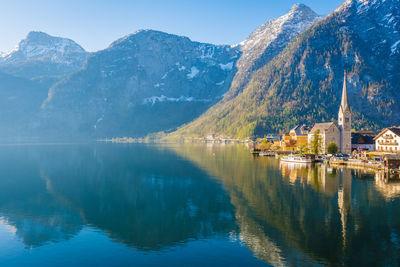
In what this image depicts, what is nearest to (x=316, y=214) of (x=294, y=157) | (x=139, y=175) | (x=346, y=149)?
(x=139, y=175)

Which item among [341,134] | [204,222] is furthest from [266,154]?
[204,222]

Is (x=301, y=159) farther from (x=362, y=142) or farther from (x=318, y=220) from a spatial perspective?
(x=318, y=220)

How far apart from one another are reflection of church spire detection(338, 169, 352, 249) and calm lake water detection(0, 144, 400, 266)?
0.15m

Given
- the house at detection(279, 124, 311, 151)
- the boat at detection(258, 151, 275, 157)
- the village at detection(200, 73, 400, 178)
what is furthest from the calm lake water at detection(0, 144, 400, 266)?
the house at detection(279, 124, 311, 151)

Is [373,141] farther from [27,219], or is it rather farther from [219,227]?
[27,219]

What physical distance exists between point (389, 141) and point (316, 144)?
82.5 feet

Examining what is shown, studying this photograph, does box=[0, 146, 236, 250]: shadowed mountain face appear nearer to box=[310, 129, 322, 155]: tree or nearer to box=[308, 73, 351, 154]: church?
box=[310, 129, 322, 155]: tree

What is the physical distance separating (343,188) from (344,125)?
252 ft

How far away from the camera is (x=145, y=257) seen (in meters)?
36.9

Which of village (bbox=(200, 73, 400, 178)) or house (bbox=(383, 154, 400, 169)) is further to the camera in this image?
village (bbox=(200, 73, 400, 178))

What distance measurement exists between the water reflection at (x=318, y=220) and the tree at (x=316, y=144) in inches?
2001

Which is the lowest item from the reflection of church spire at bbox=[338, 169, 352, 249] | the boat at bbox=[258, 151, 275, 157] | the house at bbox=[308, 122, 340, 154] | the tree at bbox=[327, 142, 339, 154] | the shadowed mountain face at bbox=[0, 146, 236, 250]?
the shadowed mountain face at bbox=[0, 146, 236, 250]

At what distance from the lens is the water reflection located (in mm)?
35875

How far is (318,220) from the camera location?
47.3 meters
